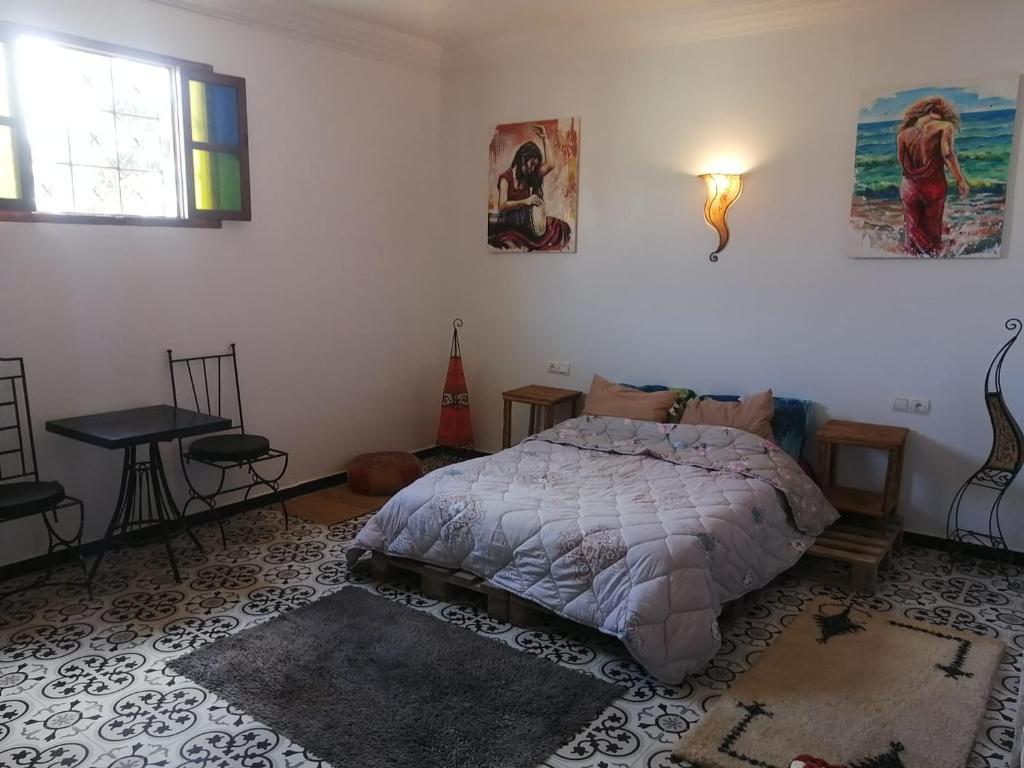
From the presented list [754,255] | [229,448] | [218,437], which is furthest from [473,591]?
[754,255]

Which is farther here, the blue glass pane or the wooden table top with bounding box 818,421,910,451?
the blue glass pane

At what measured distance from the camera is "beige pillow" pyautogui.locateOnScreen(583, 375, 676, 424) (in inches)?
182

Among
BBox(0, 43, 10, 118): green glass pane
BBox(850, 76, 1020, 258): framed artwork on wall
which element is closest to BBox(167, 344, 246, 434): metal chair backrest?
BBox(0, 43, 10, 118): green glass pane

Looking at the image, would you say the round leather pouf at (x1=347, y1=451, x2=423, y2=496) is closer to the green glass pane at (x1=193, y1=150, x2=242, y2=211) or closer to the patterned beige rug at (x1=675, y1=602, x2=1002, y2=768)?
the green glass pane at (x1=193, y1=150, x2=242, y2=211)

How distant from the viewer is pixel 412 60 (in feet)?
17.6

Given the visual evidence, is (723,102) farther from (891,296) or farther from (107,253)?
(107,253)

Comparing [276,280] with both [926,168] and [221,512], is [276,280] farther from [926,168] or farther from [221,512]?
[926,168]

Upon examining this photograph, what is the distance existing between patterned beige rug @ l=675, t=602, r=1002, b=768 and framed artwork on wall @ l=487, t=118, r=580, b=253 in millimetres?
2966

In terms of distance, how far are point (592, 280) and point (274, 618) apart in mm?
2946

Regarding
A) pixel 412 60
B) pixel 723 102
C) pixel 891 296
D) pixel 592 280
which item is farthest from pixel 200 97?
pixel 891 296

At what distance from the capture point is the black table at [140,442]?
137 inches

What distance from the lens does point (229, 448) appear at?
4086 millimetres

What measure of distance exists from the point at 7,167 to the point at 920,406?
460 cm

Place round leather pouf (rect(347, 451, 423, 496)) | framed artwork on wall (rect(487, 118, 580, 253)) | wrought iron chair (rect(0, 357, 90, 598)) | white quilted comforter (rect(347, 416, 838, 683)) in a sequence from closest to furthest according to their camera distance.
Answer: white quilted comforter (rect(347, 416, 838, 683)) → wrought iron chair (rect(0, 357, 90, 598)) → round leather pouf (rect(347, 451, 423, 496)) → framed artwork on wall (rect(487, 118, 580, 253))
